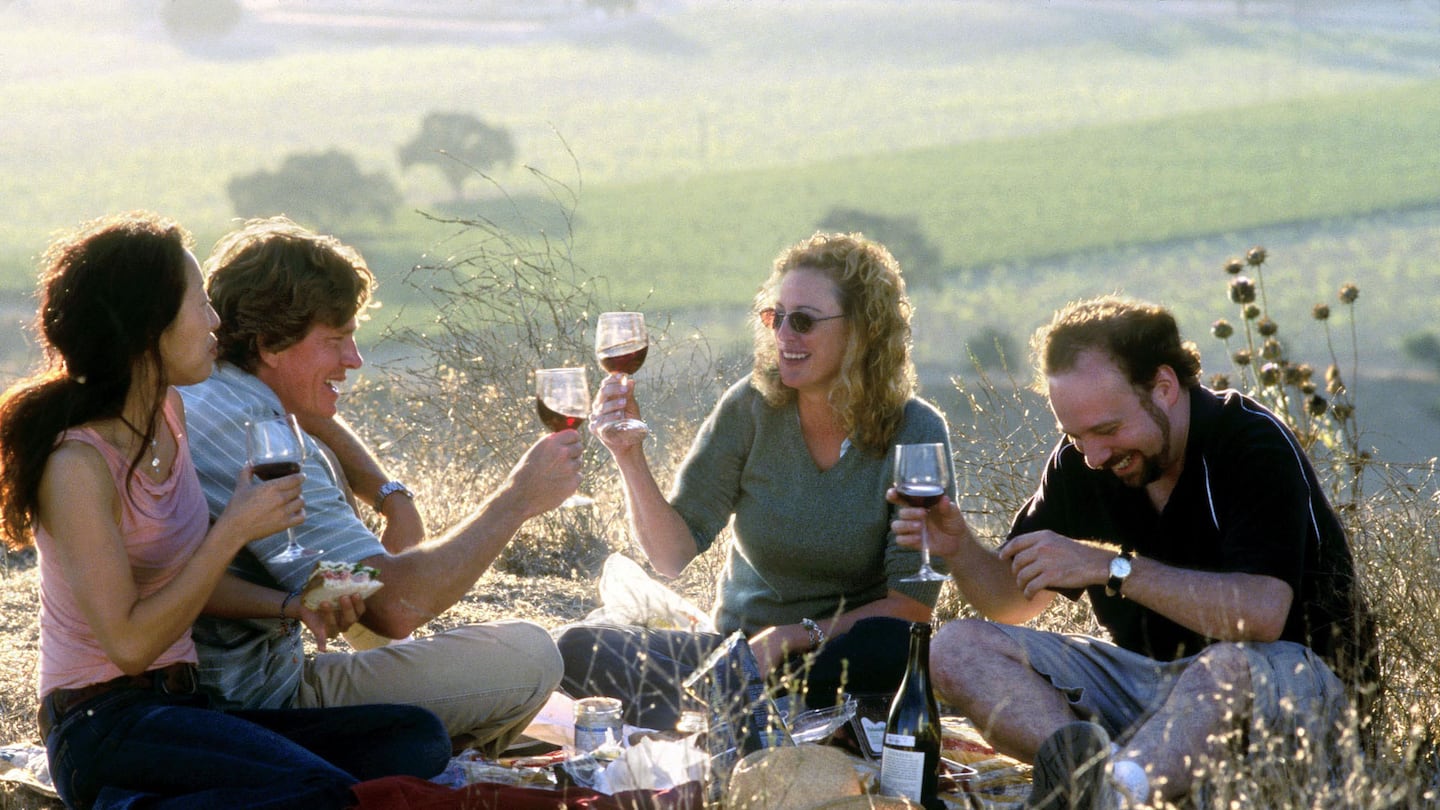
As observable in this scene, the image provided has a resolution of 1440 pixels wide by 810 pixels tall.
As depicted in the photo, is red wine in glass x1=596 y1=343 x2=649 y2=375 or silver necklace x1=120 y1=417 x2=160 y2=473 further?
red wine in glass x1=596 y1=343 x2=649 y2=375

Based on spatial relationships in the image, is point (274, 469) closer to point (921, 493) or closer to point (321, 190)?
point (921, 493)

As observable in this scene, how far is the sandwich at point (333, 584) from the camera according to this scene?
9.98 ft

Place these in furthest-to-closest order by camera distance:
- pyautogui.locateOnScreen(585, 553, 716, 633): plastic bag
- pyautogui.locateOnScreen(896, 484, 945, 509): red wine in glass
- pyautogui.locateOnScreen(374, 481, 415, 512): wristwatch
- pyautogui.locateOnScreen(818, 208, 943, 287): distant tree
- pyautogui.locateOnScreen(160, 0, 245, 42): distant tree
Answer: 1. pyautogui.locateOnScreen(160, 0, 245, 42): distant tree
2. pyautogui.locateOnScreen(818, 208, 943, 287): distant tree
3. pyautogui.locateOnScreen(585, 553, 716, 633): plastic bag
4. pyautogui.locateOnScreen(374, 481, 415, 512): wristwatch
5. pyautogui.locateOnScreen(896, 484, 945, 509): red wine in glass

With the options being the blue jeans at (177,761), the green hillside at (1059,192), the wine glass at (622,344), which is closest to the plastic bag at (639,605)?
the wine glass at (622,344)

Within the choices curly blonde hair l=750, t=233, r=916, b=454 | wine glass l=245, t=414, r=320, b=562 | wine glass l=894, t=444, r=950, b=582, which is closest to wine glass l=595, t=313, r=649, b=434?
curly blonde hair l=750, t=233, r=916, b=454

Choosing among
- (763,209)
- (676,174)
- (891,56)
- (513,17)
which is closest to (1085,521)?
(763,209)

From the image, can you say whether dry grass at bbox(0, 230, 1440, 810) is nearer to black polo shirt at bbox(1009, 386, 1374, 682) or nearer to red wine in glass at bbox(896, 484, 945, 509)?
black polo shirt at bbox(1009, 386, 1374, 682)

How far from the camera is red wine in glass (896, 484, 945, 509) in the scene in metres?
3.21

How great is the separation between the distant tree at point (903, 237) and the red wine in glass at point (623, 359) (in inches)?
1774

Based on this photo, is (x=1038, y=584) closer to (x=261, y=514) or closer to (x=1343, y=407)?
(x=261, y=514)

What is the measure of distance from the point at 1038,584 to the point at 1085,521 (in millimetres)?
486

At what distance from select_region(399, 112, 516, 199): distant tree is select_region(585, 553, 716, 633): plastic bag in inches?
1997

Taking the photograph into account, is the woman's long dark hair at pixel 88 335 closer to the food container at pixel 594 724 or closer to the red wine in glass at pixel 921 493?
the food container at pixel 594 724

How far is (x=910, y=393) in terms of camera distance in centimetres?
405
